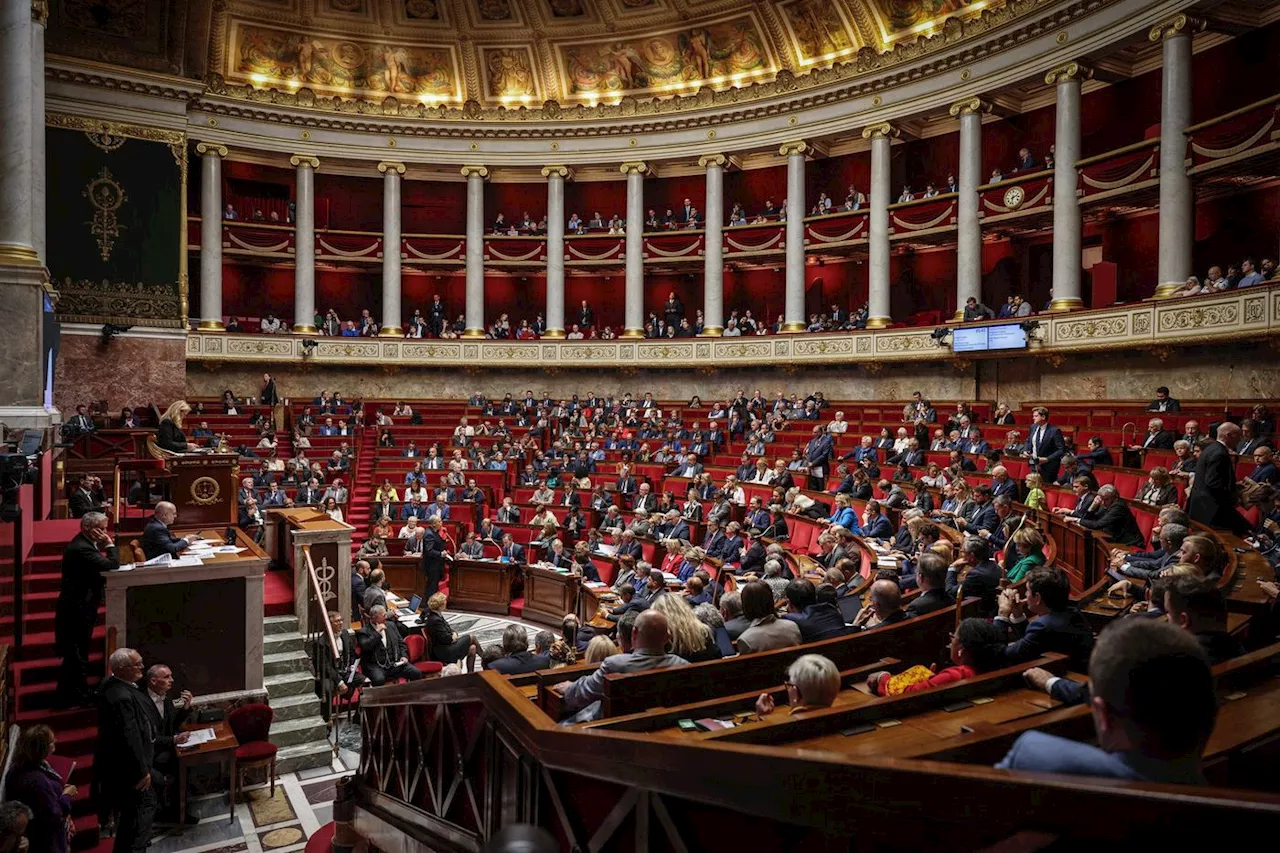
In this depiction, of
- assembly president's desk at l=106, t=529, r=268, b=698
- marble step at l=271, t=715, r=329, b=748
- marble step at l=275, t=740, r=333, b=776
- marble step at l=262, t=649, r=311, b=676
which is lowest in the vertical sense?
marble step at l=275, t=740, r=333, b=776

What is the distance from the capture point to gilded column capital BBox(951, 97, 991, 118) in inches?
773

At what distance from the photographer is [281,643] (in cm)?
992

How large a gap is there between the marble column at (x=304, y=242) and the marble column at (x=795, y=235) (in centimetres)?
1478

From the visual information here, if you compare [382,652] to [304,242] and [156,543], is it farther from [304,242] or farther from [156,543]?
[304,242]

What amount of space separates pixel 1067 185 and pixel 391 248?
64.6 feet

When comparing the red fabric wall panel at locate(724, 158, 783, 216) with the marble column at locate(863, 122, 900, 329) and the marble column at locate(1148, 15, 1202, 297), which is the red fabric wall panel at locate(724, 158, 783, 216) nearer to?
the marble column at locate(863, 122, 900, 329)

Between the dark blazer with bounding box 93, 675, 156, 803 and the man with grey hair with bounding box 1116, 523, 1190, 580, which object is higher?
the man with grey hair with bounding box 1116, 523, 1190, 580

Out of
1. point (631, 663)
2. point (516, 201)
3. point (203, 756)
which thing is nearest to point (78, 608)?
point (203, 756)

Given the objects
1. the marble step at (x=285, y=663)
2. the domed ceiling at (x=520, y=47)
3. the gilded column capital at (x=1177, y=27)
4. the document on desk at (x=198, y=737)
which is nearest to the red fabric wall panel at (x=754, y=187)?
the domed ceiling at (x=520, y=47)

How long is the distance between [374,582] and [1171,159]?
16.5 metres

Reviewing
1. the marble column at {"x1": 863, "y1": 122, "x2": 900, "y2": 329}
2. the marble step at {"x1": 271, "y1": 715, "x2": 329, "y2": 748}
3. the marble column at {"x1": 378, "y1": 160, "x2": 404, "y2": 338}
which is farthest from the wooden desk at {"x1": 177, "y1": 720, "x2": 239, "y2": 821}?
the marble column at {"x1": 378, "y1": 160, "x2": 404, "y2": 338}

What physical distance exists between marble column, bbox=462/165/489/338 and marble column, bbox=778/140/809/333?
991cm

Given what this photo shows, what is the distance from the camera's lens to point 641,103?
83.2ft

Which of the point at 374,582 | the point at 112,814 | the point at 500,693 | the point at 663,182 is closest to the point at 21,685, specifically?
the point at 112,814
